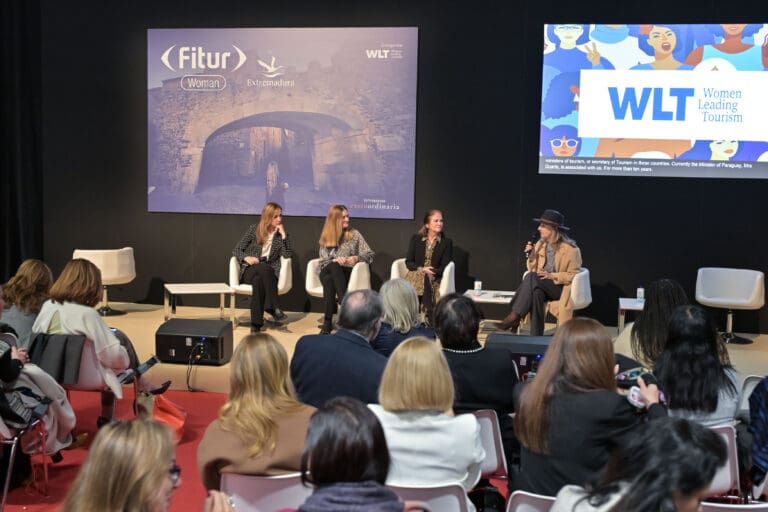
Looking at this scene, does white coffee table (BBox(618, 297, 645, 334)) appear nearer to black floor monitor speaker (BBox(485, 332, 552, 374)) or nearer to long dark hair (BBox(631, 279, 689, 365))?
black floor monitor speaker (BBox(485, 332, 552, 374))

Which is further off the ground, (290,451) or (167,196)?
(167,196)

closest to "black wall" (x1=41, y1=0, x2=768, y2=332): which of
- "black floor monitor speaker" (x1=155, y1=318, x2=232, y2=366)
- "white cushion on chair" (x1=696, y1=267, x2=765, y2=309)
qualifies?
"white cushion on chair" (x1=696, y1=267, x2=765, y2=309)

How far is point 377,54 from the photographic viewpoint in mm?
9047

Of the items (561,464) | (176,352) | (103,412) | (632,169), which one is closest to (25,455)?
(103,412)

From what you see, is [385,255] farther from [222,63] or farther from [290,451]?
[290,451]

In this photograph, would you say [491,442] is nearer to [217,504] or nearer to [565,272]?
[217,504]

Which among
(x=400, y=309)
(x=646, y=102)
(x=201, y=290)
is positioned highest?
(x=646, y=102)

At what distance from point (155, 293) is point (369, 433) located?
27.0 feet

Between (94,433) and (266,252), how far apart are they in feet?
12.1

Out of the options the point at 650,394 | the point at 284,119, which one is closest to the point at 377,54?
the point at 284,119

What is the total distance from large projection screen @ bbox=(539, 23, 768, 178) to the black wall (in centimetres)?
16

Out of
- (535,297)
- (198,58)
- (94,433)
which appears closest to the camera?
(94,433)

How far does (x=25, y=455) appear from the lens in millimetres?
4363

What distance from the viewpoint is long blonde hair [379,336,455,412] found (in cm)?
276
